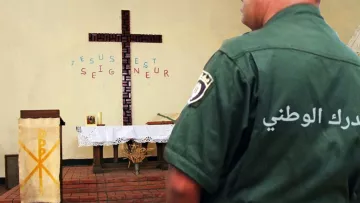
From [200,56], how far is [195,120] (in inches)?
235

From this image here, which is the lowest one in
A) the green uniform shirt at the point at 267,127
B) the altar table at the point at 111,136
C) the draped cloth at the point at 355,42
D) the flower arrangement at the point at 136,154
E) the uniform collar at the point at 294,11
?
the flower arrangement at the point at 136,154

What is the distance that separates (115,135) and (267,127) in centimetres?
471

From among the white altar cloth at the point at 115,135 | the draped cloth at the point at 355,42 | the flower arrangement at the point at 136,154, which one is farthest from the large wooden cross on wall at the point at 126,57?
the draped cloth at the point at 355,42

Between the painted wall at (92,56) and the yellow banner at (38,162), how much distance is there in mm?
2384

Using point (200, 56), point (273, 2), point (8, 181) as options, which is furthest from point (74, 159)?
point (273, 2)

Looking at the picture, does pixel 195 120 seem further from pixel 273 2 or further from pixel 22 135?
pixel 22 135

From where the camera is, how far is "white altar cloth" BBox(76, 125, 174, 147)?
209 inches

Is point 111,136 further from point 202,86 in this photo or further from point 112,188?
point 202,86

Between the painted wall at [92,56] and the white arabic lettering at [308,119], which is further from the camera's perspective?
the painted wall at [92,56]

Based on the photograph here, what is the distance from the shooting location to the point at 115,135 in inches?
212

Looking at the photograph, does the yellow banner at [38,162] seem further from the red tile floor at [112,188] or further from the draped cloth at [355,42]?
the draped cloth at [355,42]

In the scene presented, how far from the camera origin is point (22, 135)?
386 cm

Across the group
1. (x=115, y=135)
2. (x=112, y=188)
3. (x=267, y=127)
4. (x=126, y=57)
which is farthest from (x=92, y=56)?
(x=267, y=127)

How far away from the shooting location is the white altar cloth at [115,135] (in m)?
5.32
